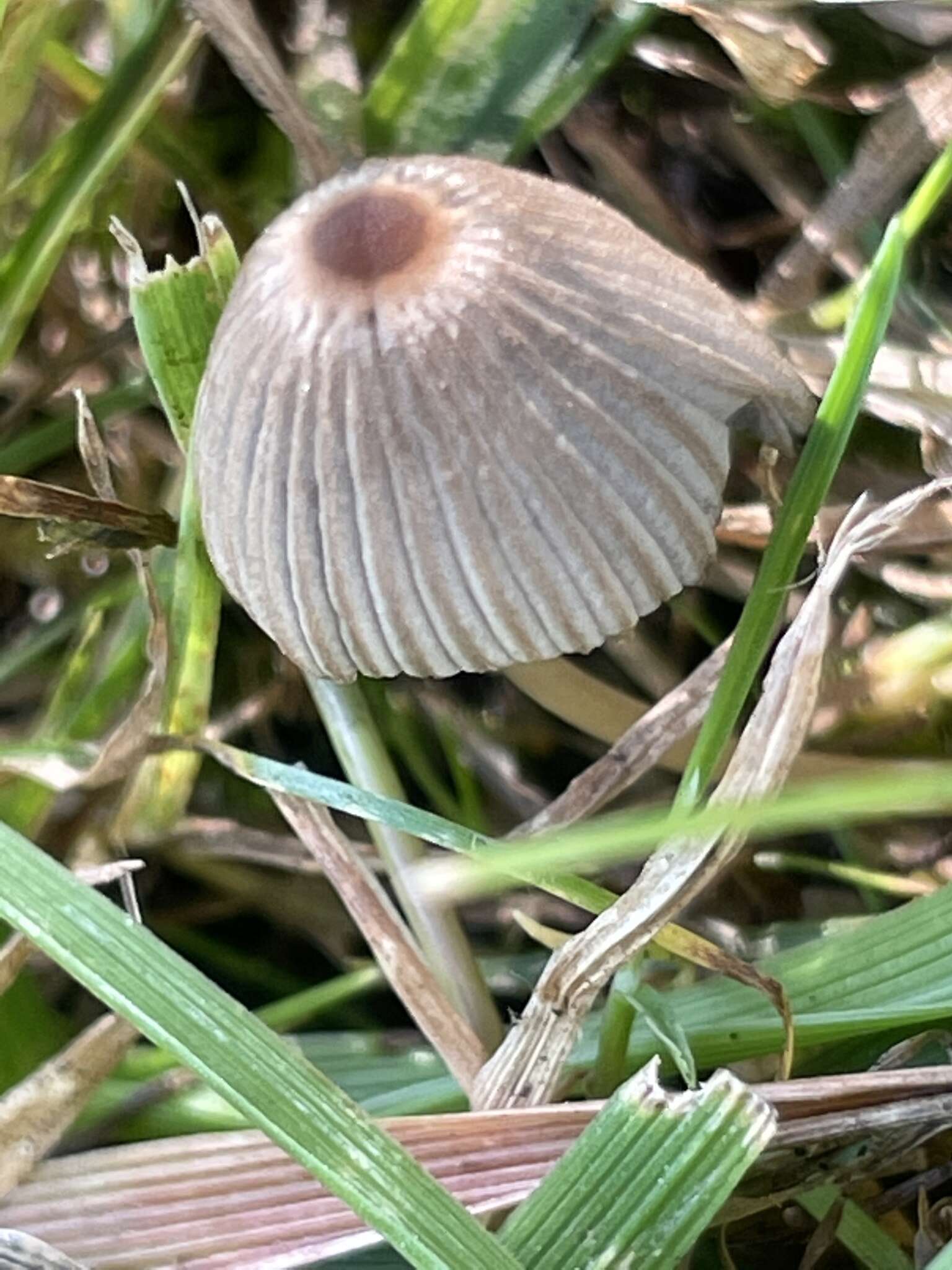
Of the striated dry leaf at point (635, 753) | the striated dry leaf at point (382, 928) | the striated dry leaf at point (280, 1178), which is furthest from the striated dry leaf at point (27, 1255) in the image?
the striated dry leaf at point (635, 753)

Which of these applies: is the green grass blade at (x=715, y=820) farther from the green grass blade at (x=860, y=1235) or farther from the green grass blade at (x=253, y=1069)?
the green grass blade at (x=860, y=1235)

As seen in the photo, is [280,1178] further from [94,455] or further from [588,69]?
[588,69]

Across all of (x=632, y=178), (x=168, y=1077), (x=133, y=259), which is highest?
(x=632, y=178)

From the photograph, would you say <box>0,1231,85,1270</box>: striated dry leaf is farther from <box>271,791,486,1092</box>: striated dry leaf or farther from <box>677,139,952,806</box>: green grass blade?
<box>677,139,952,806</box>: green grass blade

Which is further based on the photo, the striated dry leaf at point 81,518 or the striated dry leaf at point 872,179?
the striated dry leaf at point 872,179

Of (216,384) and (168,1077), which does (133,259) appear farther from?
(168,1077)

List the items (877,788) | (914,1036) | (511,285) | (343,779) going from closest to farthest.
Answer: (877,788) → (511,285) → (914,1036) → (343,779)

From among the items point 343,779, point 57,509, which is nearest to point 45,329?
point 57,509
